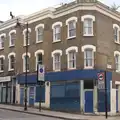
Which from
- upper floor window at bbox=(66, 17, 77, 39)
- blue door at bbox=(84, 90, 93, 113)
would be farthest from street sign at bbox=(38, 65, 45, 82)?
blue door at bbox=(84, 90, 93, 113)

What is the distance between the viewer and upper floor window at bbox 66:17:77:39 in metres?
31.4

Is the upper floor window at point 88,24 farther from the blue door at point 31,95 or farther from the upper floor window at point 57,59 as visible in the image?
the blue door at point 31,95

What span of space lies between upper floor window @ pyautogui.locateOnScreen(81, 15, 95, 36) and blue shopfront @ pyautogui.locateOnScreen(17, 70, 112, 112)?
12.8 feet

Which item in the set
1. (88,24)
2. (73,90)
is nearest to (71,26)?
(88,24)

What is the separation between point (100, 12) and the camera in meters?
31.6

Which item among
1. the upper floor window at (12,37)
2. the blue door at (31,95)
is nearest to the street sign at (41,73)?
the blue door at (31,95)

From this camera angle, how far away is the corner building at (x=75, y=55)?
29.8 metres

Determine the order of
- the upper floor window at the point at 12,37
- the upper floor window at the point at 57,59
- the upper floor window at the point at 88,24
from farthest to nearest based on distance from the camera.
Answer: the upper floor window at the point at 12,37, the upper floor window at the point at 57,59, the upper floor window at the point at 88,24

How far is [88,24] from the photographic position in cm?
3102

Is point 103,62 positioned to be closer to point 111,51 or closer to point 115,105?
point 111,51

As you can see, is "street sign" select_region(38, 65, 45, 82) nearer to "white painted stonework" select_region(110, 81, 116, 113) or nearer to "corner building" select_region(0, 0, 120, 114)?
"corner building" select_region(0, 0, 120, 114)

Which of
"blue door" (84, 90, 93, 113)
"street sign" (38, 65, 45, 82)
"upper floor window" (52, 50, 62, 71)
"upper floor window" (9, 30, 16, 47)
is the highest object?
"upper floor window" (9, 30, 16, 47)

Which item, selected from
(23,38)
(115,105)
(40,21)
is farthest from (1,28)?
(115,105)

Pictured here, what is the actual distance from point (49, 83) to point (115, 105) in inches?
279
